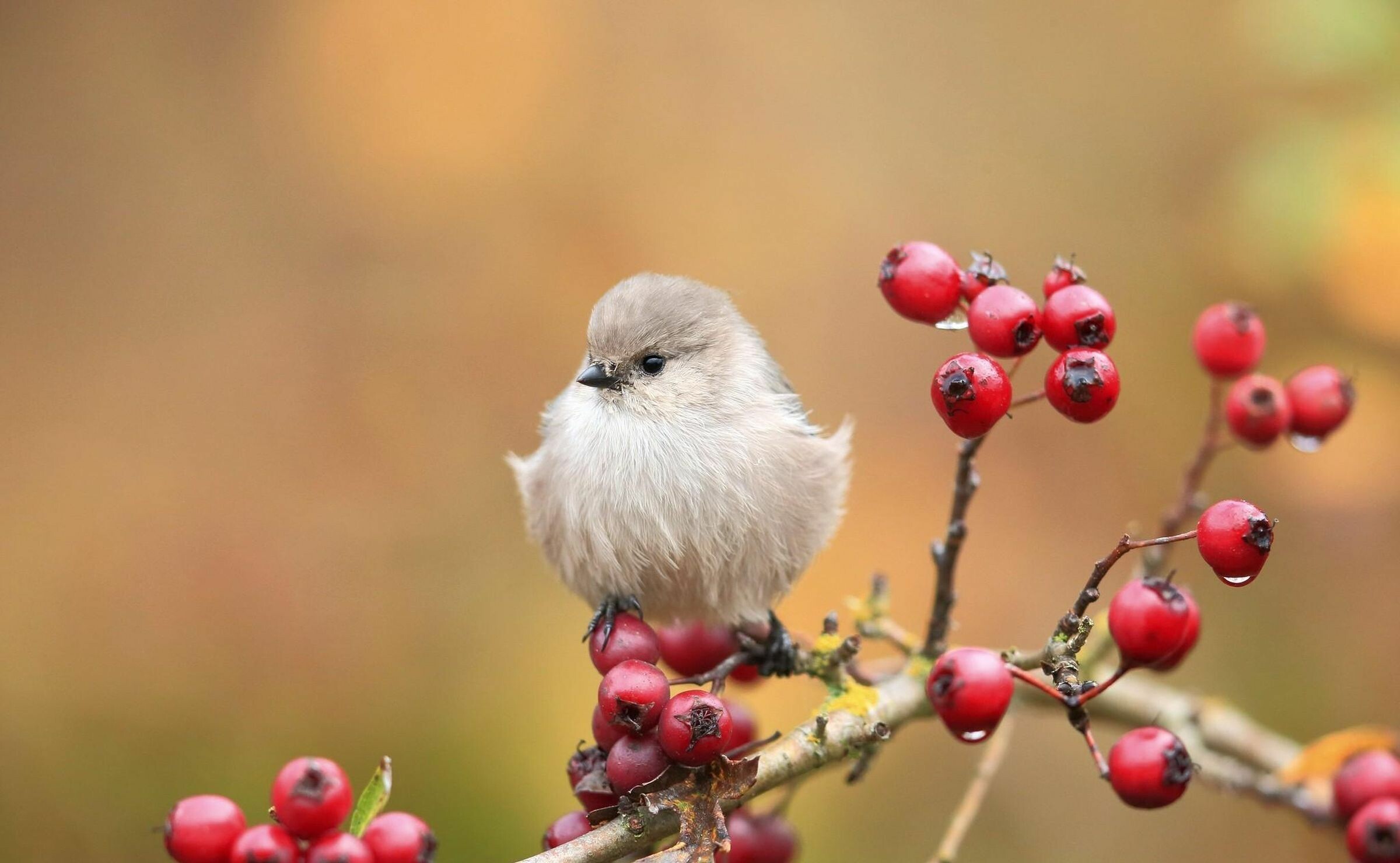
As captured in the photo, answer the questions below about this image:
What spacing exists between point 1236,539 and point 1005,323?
437 millimetres

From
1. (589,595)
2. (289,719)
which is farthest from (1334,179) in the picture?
(289,719)

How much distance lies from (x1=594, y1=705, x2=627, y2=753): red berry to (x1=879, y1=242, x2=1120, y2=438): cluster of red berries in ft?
2.24

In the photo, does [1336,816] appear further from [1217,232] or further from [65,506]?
[65,506]

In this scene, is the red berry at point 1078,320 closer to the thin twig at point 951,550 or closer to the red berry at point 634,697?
the thin twig at point 951,550

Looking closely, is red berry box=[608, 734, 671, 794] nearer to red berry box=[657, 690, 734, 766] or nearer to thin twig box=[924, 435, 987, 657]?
red berry box=[657, 690, 734, 766]

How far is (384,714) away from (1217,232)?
2.86 meters

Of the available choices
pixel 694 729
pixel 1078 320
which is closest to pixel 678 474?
pixel 694 729

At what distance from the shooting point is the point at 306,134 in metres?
3.66

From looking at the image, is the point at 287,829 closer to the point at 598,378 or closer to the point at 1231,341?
the point at 598,378

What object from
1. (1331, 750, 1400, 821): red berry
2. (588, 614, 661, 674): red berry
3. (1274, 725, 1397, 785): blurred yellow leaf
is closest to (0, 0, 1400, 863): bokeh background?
(1274, 725, 1397, 785): blurred yellow leaf

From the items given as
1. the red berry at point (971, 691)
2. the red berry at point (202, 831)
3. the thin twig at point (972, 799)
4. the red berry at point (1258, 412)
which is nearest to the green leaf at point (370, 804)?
the red berry at point (202, 831)

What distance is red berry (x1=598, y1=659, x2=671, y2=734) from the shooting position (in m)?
1.63

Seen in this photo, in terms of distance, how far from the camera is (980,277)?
71.0 inches

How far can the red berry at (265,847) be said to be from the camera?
5.31 ft
